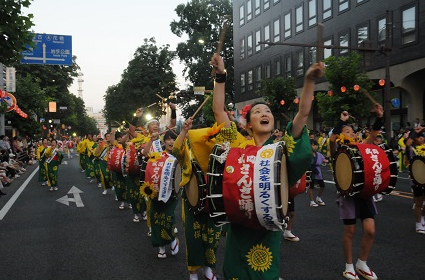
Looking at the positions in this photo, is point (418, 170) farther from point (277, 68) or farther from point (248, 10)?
point (248, 10)

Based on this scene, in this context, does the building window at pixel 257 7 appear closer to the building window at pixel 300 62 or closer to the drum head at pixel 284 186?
the building window at pixel 300 62

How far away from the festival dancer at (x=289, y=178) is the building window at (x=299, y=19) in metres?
30.6

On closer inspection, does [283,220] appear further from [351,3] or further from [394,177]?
[351,3]

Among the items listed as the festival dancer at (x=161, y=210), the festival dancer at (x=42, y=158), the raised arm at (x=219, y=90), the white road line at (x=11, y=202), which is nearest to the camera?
the raised arm at (x=219, y=90)

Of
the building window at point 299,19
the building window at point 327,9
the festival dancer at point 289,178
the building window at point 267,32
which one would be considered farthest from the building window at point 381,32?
the festival dancer at point 289,178

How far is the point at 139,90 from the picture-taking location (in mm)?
54938

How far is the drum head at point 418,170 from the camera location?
711 cm

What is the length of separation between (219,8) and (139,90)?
14.2 meters

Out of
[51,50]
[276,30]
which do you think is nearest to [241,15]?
[276,30]

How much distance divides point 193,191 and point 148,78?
52.2 metres

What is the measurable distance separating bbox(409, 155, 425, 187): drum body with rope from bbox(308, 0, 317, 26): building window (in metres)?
25.2

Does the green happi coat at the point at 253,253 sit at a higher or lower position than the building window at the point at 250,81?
lower

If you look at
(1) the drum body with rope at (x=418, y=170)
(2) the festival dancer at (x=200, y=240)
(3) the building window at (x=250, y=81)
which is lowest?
(2) the festival dancer at (x=200, y=240)

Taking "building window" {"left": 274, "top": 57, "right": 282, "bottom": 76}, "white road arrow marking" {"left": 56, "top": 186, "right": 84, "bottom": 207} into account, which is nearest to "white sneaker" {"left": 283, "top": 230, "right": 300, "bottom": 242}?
"white road arrow marking" {"left": 56, "top": 186, "right": 84, "bottom": 207}
